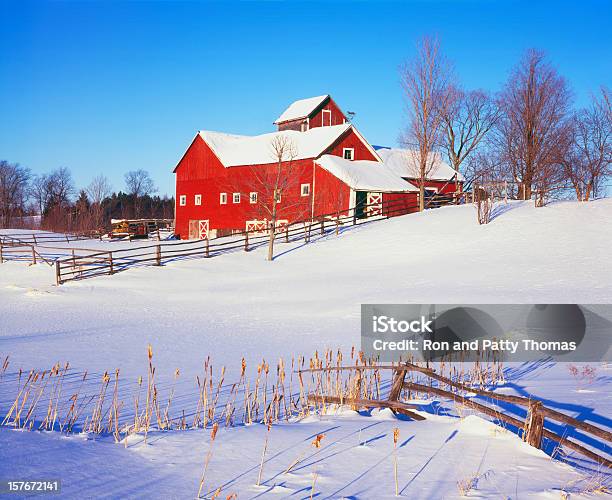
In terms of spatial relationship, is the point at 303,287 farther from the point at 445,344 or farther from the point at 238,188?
the point at 238,188

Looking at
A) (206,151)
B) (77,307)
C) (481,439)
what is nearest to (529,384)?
(481,439)

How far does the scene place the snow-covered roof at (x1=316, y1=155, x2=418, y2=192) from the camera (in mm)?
38531

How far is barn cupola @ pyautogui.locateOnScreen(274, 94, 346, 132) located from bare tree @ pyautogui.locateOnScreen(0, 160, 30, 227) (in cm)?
5383

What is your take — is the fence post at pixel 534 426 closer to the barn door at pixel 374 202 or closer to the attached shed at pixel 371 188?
the attached shed at pixel 371 188

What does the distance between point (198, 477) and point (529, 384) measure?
5911mm

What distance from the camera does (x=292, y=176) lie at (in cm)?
4044

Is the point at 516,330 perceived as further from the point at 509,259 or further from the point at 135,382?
the point at 509,259

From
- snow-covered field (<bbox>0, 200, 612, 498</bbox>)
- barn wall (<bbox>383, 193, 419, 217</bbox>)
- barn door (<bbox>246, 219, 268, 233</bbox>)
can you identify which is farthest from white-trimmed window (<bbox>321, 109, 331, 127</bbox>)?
snow-covered field (<bbox>0, 200, 612, 498</bbox>)

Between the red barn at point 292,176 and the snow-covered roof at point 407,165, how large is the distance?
55.1 inches

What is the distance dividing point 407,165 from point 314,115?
9.38 m

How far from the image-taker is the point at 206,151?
47188mm

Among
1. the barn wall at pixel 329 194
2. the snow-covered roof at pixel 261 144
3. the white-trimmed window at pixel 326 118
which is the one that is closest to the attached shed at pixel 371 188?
the barn wall at pixel 329 194

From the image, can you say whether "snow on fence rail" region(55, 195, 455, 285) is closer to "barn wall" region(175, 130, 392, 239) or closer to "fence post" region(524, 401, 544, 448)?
"barn wall" region(175, 130, 392, 239)

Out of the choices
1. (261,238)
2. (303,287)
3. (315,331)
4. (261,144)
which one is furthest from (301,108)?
(315,331)
